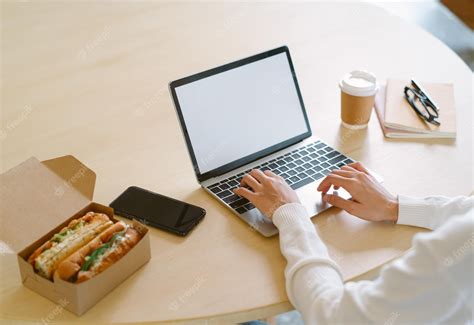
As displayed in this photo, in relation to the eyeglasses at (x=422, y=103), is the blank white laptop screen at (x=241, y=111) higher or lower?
higher

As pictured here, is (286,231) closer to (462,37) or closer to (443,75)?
(443,75)

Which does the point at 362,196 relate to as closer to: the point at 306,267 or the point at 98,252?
the point at 306,267

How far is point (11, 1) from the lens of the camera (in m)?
2.21

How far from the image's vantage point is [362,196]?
1380 millimetres

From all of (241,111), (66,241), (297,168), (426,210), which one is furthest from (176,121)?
(426,210)

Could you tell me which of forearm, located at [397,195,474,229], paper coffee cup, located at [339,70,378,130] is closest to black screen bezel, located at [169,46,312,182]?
paper coffee cup, located at [339,70,378,130]

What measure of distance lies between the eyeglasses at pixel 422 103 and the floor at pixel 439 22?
6.87 feet

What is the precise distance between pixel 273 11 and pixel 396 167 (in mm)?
877

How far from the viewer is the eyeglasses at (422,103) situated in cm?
166

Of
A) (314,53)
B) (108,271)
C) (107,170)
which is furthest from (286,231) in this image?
(314,53)

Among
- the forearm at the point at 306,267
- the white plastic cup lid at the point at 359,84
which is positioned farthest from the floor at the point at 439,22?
the forearm at the point at 306,267

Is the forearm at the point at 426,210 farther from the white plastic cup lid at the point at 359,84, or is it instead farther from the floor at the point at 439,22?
the floor at the point at 439,22

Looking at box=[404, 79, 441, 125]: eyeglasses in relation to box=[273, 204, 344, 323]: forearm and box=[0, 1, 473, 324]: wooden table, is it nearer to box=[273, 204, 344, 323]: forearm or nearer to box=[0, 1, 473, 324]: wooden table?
box=[0, 1, 473, 324]: wooden table

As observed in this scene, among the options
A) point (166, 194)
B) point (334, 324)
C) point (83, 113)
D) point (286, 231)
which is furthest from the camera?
point (83, 113)
